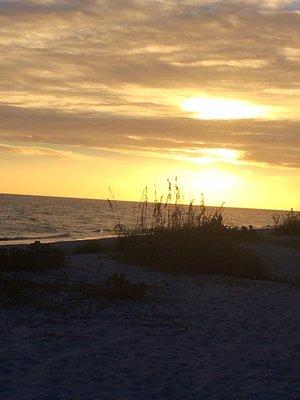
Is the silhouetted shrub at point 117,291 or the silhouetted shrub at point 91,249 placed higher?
the silhouetted shrub at point 91,249

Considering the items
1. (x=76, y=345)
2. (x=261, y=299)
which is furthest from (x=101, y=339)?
(x=261, y=299)

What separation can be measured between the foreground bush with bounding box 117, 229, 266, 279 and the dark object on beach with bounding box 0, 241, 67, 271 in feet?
7.56

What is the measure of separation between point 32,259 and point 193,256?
4.13 meters

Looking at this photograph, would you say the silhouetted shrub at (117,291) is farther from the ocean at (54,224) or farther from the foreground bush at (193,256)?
the ocean at (54,224)

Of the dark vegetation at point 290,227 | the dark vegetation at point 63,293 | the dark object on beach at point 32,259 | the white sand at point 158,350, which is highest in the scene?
the dark vegetation at point 290,227

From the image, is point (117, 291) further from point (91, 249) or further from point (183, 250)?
point (91, 249)

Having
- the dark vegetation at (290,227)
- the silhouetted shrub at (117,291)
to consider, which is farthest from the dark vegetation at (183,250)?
the dark vegetation at (290,227)

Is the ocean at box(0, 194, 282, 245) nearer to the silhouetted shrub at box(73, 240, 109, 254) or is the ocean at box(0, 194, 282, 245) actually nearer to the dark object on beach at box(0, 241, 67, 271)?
the silhouetted shrub at box(73, 240, 109, 254)

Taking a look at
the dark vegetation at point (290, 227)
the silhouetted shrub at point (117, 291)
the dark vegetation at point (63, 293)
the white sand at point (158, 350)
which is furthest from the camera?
the dark vegetation at point (290, 227)

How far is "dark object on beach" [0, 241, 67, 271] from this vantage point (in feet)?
43.1

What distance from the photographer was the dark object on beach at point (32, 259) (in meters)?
13.1

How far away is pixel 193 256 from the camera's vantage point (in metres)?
14.9

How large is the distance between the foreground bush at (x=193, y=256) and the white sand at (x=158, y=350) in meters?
3.00

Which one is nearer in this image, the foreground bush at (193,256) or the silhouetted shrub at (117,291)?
the silhouetted shrub at (117,291)
